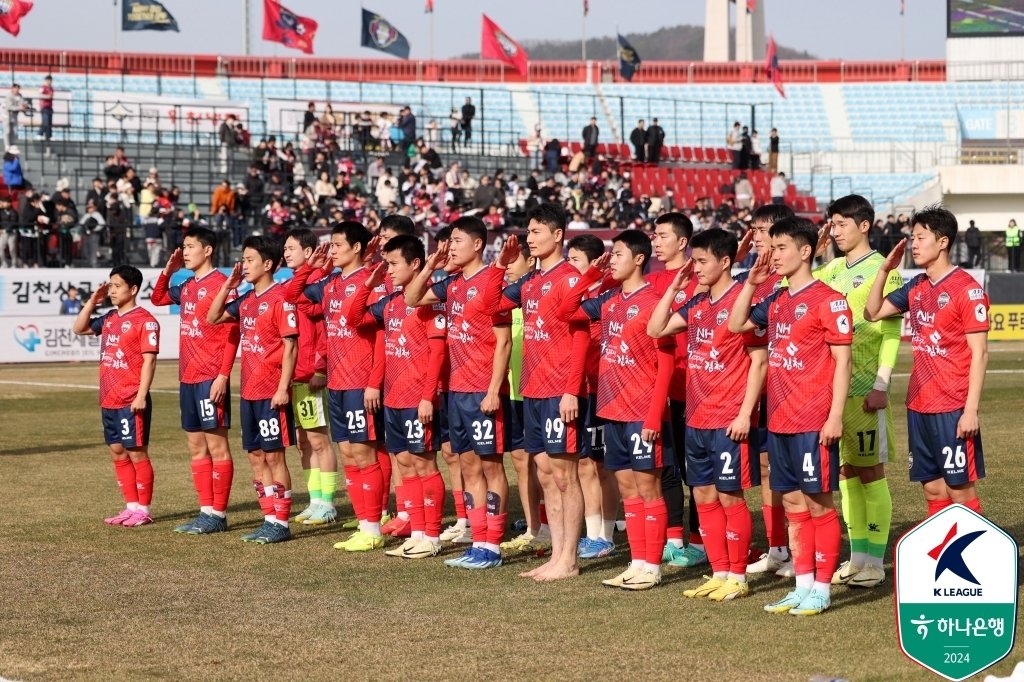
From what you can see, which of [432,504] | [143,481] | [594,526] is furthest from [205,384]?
[594,526]

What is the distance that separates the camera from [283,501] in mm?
11266

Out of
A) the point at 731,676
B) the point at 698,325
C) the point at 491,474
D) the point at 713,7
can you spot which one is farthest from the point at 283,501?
the point at 713,7

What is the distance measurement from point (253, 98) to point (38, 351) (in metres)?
24.7

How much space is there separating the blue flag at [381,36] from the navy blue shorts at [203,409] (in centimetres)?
4155

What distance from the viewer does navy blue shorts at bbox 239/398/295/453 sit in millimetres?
11461

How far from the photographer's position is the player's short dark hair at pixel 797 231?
8562 millimetres

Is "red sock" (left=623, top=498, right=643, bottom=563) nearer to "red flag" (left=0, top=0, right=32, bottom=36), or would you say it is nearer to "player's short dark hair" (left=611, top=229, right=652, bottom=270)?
"player's short dark hair" (left=611, top=229, right=652, bottom=270)

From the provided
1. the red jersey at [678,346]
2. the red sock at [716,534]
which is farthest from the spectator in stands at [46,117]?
the red sock at [716,534]

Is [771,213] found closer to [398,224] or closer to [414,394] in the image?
[414,394]

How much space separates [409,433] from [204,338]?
2.15m

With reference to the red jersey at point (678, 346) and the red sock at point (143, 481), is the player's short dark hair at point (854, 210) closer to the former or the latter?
the red jersey at point (678, 346)

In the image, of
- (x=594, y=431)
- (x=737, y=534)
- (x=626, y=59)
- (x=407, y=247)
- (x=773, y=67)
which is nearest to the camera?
(x=737, y=534)

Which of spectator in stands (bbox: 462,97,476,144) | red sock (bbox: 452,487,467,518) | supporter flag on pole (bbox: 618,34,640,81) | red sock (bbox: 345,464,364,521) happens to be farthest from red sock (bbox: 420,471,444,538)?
supporter flag on pole (bbox: 618,34,640,81)

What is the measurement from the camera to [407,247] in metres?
10.8
